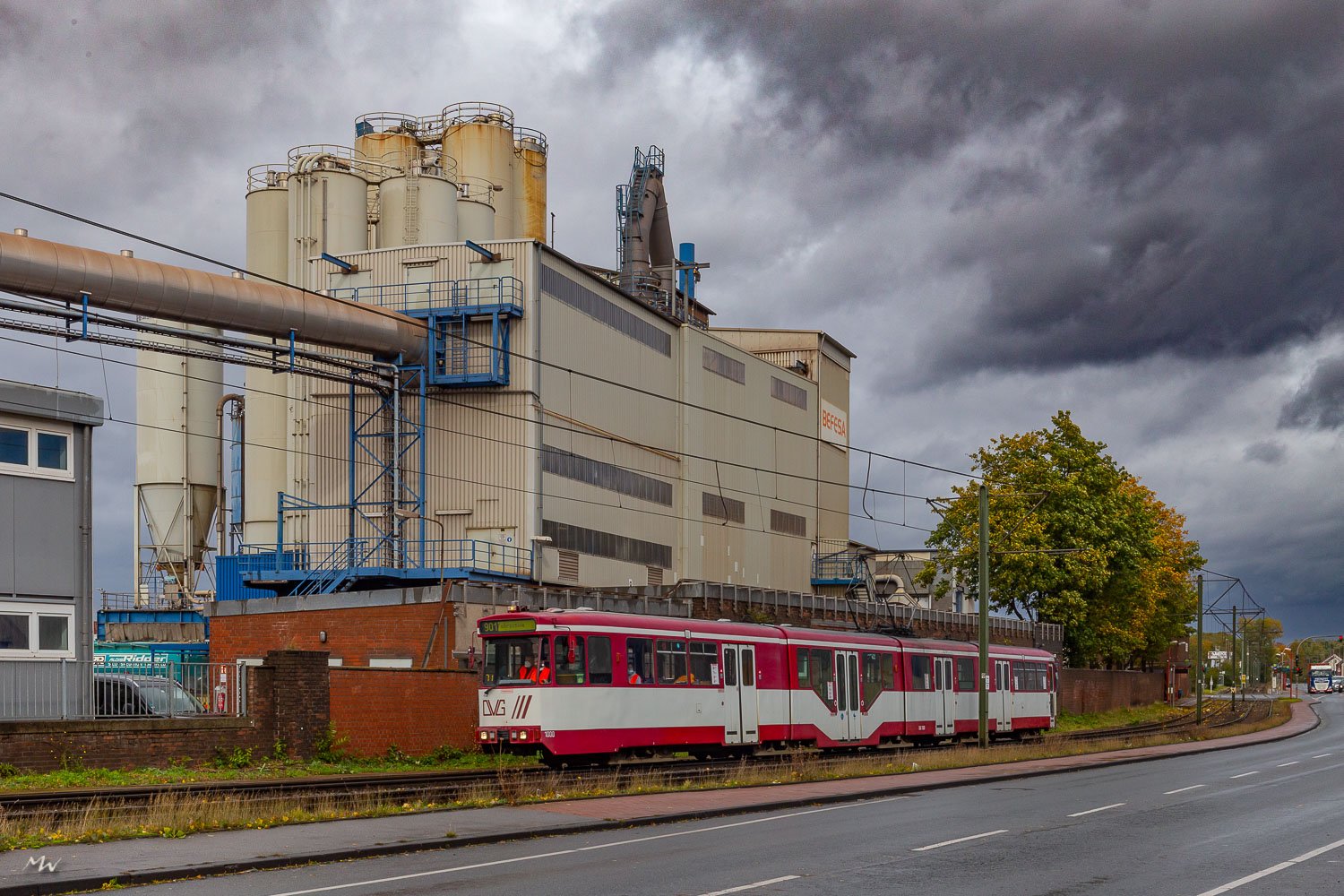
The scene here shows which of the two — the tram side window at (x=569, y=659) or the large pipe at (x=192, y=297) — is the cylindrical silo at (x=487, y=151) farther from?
the tram side window at (x=569, y=659)

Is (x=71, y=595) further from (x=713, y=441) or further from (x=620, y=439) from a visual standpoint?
(x=713, y=441)

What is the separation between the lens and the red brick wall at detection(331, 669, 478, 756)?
29594 millimetres

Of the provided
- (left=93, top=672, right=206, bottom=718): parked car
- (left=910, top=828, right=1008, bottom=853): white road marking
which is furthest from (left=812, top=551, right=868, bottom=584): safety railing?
(left=910, top=828, right=1008, bottom=853): white road marking

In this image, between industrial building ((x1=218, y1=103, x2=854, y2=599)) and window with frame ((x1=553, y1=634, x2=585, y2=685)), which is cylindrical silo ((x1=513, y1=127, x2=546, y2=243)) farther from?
window with frame ((x1=553, y1=634, x2=585, y2=685))

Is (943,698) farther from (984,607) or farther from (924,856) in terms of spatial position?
(924,856)

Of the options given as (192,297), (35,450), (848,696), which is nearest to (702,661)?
(848,696)

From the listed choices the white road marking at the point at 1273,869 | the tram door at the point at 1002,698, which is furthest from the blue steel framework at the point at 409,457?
the white road marking at the point at 1273,869

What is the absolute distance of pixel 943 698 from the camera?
43531 millimetres

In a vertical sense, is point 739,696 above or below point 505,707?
below

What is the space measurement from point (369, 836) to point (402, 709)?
14783 millimetres

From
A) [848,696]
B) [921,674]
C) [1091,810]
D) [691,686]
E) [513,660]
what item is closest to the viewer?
[1091,810]

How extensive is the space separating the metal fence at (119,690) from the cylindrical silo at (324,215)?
3088 cm

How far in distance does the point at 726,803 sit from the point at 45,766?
10937mm

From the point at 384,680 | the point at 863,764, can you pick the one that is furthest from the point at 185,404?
the point at 863,764
